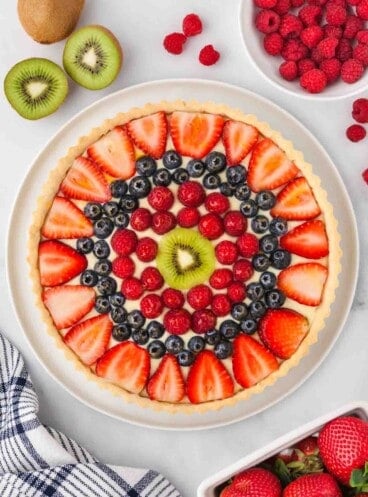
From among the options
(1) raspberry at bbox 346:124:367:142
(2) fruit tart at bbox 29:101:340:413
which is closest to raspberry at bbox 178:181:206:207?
(2) fruit tart at bbox 29:101:340:413

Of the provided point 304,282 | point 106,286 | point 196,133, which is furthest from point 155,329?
point 196,133

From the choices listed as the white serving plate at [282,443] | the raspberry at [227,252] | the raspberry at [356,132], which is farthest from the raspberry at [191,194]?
the white serving plate at [282,443]

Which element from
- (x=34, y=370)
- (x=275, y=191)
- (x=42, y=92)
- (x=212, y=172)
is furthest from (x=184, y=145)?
(x=34, y=370)

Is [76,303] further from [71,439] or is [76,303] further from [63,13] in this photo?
[63,13]

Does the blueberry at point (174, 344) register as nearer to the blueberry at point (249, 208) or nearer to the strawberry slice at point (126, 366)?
the strawberry slice at point (126, 366)

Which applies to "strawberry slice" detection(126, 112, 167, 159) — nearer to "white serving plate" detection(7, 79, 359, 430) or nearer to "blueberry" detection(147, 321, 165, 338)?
"white serving plate" detection(7, 79, 359, 430)

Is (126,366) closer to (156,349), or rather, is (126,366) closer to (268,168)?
(156,349)
